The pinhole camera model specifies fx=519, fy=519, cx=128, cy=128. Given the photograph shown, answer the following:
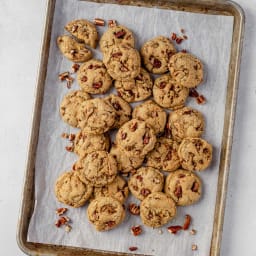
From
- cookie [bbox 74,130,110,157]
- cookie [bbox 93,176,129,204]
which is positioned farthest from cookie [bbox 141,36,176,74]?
cookie [bbox 93,176,129,204]

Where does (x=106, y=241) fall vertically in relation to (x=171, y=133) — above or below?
below

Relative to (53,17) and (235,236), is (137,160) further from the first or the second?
(53,17)

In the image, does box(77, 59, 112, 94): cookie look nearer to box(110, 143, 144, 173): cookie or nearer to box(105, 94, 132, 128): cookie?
box(105, 94, 132, 128): cookie

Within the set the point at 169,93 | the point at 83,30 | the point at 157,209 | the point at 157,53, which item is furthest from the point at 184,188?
the point at 83,30

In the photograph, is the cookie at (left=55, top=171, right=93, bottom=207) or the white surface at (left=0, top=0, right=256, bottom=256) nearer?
the cookie at (left=55, top=171, right=93, bottom=207)

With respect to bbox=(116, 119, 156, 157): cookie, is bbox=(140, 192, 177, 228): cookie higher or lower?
lower

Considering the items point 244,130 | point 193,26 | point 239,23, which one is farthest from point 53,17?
point 244,130

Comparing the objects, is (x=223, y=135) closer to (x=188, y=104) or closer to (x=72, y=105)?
(x=188, y=104)
